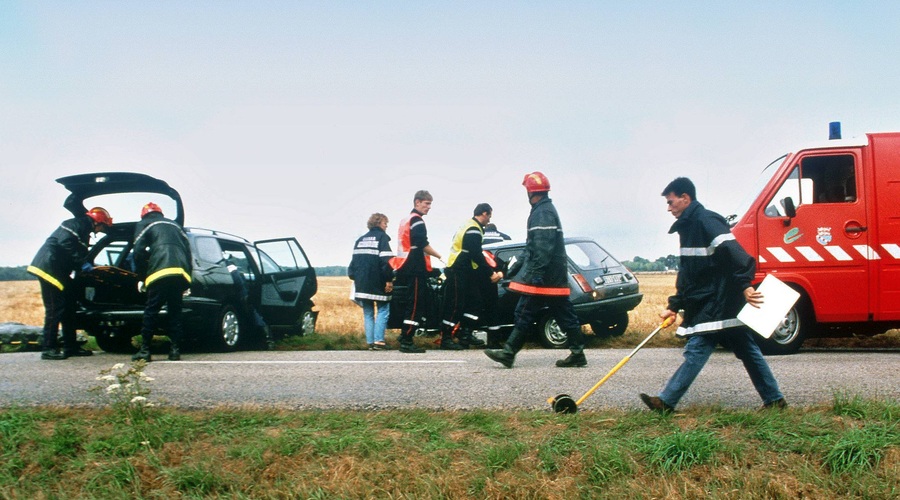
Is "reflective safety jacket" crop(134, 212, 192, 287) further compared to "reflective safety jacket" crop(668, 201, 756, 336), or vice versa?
"reflective safety jacket" crop(134, 212, 192, 287)

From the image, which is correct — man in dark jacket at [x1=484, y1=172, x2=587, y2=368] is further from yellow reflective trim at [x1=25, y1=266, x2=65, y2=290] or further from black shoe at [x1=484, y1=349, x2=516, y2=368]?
yellow reflective trim at [x1=25, y1=266, x2=65, y2=290]

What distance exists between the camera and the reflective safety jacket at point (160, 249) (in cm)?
845

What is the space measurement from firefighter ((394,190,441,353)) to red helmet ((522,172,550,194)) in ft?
7.64

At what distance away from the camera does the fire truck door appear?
894 cm

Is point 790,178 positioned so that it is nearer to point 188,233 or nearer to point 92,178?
point 188,233

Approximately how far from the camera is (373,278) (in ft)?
33.6

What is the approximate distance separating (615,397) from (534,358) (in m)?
2.74

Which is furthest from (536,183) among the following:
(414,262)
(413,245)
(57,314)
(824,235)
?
(57,314)

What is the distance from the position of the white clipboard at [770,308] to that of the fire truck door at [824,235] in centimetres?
441

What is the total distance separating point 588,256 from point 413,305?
282 centimetres

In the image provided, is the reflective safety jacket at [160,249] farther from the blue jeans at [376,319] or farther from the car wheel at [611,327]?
the car wheel at [611,327]

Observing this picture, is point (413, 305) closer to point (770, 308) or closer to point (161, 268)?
point (161, 268)

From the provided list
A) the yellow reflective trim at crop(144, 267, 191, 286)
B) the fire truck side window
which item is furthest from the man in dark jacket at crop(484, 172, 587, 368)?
→ the yellow reflective trim at crop(144, 267, 191, 286)

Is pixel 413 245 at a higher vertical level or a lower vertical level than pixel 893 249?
higher
